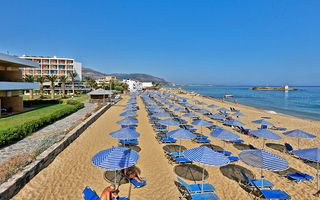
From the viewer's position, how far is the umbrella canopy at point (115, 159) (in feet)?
18.2

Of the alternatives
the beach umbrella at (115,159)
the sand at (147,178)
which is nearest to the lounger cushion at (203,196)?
the sand at (147,178)

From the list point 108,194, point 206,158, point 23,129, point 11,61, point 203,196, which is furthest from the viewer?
point 11,61

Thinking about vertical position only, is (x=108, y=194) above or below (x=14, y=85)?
below

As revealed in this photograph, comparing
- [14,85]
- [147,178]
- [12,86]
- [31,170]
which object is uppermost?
[14,85]

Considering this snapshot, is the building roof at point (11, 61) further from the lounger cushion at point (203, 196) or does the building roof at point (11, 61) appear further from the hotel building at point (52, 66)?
the hotel building at point (52, 66)

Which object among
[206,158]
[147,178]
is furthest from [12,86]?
[206,158]

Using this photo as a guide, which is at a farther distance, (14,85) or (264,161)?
(14,85)

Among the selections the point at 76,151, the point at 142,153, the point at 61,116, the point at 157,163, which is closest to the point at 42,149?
the point at 76,151

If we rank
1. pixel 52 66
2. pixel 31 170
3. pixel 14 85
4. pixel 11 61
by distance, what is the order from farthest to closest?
pixel 52 66
pixel 14 85
pixel 11 61
pixel 31 170

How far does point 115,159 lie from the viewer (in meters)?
5.81

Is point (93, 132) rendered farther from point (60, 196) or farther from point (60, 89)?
point (60, 89)

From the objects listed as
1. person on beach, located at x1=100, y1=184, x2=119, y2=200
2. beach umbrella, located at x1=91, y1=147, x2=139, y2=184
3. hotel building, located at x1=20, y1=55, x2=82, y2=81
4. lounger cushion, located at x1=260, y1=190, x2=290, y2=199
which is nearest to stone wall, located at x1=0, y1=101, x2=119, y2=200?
beach umbrella, located at x1=91, y1=147, x2=139, y2=184

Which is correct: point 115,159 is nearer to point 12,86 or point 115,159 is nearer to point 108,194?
point 108,194

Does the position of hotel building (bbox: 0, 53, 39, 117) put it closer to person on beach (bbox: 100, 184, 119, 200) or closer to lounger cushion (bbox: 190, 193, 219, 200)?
person on beach (bbox: 100, 184, 119, 200)
